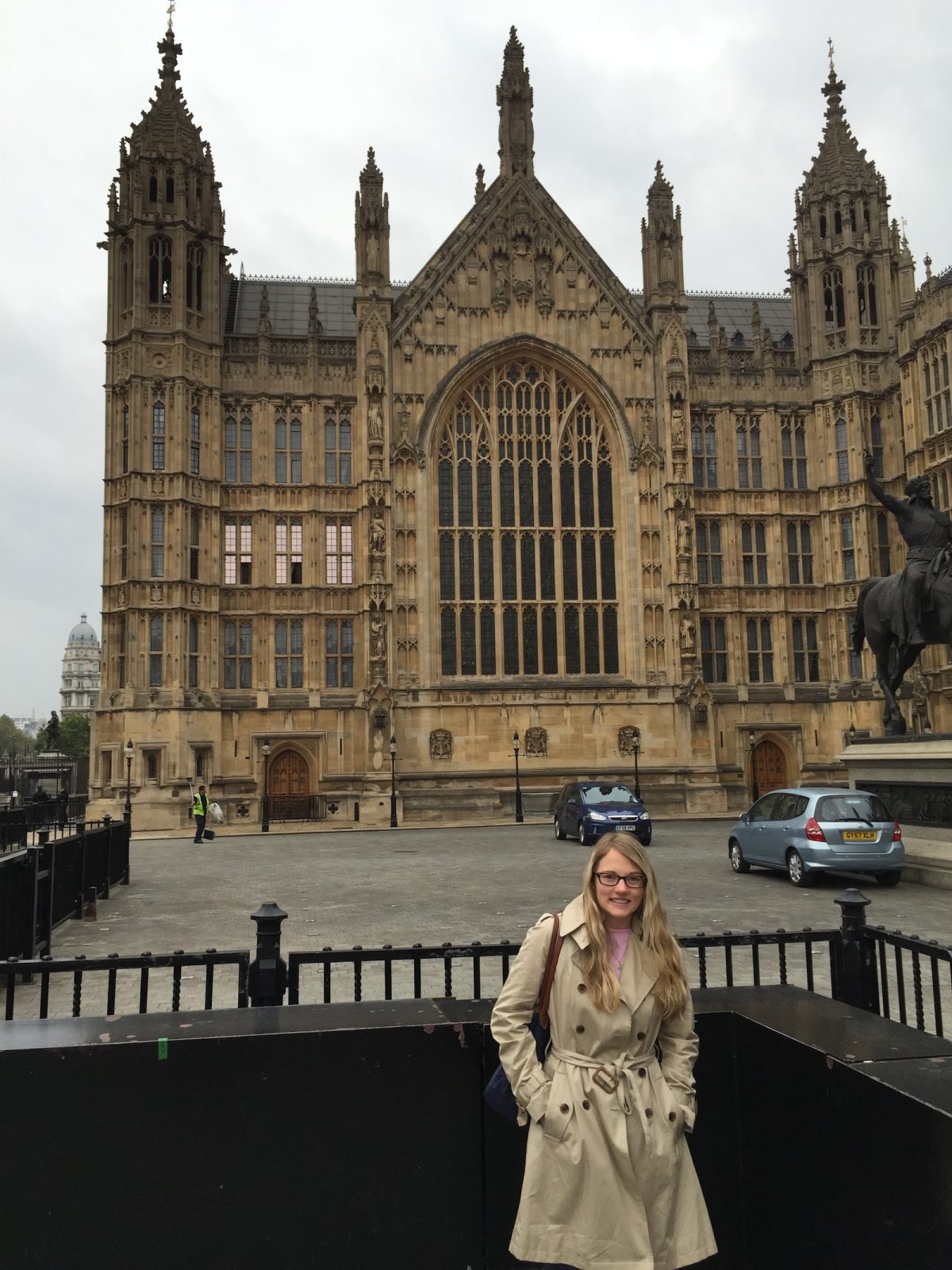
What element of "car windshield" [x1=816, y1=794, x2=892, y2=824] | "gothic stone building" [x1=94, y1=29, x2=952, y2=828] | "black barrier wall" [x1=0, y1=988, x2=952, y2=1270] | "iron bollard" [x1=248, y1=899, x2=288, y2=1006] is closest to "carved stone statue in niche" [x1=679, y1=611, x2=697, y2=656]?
"gothic stone building" [x1=94, y1=29, x2=952, y2=828]

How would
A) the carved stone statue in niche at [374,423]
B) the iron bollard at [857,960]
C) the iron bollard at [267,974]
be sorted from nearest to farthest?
the iron bollard at [267,974] → the iron bollard at [857,960] → the carved stone statue in niche at [374,423]

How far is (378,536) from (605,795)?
15.3m

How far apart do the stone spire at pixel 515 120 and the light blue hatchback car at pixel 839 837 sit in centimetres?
3231

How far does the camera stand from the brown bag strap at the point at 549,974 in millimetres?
3701

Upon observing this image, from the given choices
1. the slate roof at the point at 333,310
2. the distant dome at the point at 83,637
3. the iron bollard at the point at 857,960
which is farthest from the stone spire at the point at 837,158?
the distant dome at the point at 83,637

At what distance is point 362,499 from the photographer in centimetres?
3844

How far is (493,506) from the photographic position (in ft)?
131

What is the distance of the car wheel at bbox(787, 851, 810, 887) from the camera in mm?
16781

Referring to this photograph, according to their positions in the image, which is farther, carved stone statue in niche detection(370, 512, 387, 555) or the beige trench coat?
carved stone statue in niche detection(370, 512, 387, 555)

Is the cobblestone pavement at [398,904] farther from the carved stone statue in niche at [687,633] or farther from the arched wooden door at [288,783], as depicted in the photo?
the carved stone statue in niche at [687,633]

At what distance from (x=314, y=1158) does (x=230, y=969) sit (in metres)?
7.42

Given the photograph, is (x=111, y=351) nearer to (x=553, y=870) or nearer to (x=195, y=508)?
(x=195, y=508)

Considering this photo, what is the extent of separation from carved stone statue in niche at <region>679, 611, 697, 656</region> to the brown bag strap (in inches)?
1405

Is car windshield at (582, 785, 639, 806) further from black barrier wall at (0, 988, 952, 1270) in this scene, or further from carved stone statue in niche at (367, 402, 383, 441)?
black barrier wall at (0, 988, 952, 1270)
